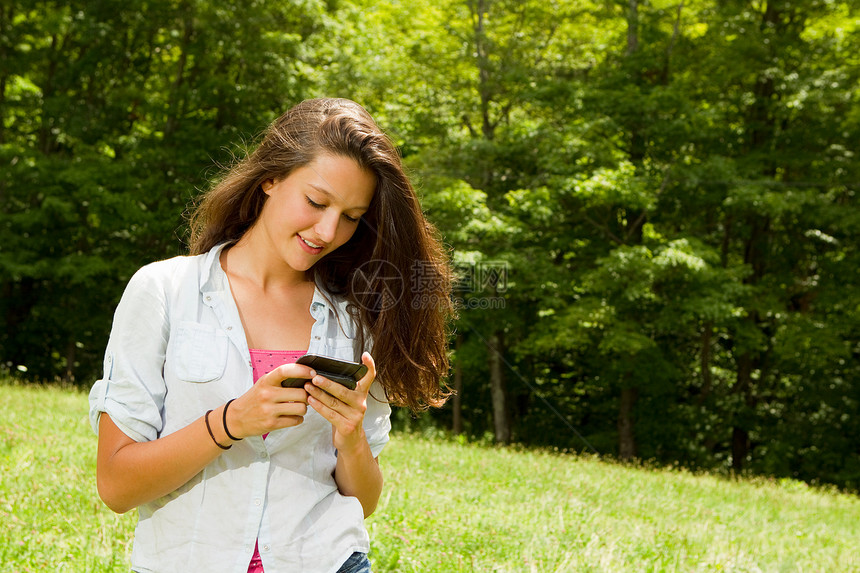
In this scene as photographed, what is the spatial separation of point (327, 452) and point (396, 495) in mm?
4006

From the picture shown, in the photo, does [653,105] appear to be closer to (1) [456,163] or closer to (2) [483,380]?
(1) [456,163]

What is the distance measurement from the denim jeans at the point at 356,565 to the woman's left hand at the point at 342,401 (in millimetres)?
272

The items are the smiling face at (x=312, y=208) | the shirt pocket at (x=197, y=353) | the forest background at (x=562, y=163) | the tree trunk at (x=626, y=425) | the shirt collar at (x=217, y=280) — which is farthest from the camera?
the tree trunk at (x=626, y=425)

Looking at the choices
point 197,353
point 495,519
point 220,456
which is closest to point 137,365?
point 197,353

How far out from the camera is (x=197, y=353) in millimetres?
1607

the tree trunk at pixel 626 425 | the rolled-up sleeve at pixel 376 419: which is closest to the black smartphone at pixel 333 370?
the rolled-up sleeve at pixel 376 419

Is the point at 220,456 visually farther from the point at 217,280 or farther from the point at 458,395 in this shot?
the point at 458,395

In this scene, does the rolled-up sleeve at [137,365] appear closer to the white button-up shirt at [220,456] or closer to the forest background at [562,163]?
the white button-up shirt at [220,456]

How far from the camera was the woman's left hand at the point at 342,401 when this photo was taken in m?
1.55

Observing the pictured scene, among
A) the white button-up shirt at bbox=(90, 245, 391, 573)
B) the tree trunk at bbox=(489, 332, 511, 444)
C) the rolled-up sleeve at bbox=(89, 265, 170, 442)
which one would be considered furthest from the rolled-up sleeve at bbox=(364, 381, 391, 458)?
the tree trunk at bbox=(489, 332, 511, 444)

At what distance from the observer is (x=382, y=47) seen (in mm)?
17938

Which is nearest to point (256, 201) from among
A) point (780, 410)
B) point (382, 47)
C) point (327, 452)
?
point (327, 452)

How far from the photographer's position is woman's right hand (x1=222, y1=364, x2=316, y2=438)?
4.89 feet

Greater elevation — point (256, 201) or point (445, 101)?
point (445, 101)
